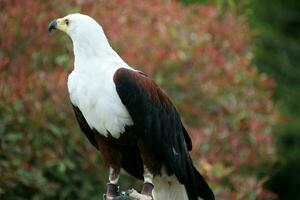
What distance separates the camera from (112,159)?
549 centimetres

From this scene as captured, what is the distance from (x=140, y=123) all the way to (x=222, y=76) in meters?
3.60

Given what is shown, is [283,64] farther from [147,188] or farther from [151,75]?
[147,188]

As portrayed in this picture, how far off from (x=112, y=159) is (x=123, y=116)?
36cm

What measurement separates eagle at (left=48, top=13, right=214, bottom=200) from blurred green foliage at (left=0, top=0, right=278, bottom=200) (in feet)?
6.35

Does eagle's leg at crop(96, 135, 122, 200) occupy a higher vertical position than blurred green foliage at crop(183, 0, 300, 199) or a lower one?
lower

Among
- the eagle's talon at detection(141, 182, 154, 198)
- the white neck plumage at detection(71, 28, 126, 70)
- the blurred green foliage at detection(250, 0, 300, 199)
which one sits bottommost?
the eagle's talon at detection(141, 182, 154, 198)

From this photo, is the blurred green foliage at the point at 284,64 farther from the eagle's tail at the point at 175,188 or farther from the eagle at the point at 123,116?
the eagle at the point at 123,116

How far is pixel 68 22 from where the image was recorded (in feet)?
17.6

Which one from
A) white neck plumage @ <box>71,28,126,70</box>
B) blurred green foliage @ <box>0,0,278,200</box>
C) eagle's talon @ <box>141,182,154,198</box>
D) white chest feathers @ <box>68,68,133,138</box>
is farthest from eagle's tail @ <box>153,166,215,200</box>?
blurred green foliage @ <box>0,0,278,200</box>

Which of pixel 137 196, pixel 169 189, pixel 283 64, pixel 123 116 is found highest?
pixel 283 64

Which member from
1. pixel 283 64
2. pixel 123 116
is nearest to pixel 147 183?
pixel 123 116

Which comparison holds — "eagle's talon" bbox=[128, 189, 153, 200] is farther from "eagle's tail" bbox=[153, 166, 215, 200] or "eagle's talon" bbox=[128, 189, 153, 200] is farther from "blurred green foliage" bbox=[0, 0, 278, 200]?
"blurred green foliage" bbox=[0, 0, 278, 200]

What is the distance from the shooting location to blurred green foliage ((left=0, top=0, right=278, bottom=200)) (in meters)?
7.49

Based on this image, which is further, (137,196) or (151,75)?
(151,75)
